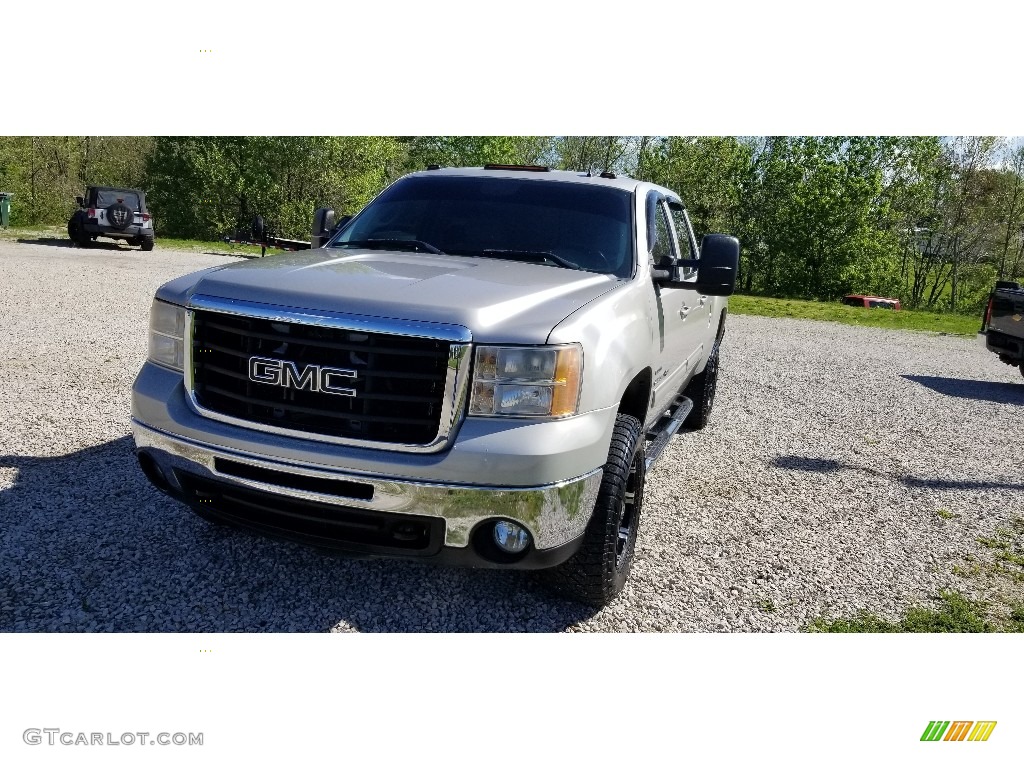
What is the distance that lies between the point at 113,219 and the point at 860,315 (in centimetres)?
1969

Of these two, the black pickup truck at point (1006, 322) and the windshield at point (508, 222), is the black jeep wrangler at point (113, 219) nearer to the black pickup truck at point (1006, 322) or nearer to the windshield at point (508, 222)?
the windshield at point (508, 222)

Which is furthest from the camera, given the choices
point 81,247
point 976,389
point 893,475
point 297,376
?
point 81,247

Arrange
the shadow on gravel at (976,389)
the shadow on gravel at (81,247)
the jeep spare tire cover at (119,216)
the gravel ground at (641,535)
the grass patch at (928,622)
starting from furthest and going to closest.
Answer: the jeep spare tire cover at (119,216) → the shadow on gravel at (81,247) → the shadow on gravel at (976,389) → the grass patch at (928,622) → the gravel ground at (641,535)

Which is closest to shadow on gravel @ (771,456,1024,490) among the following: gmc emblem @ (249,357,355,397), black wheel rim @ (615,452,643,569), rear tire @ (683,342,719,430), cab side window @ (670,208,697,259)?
rear tire @ (683,342,719,430)

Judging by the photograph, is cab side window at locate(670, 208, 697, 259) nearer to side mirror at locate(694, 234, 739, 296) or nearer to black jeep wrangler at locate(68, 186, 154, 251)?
side mirror at locate(694, 234, 739, 296)

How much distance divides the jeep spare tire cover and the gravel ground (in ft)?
43.7

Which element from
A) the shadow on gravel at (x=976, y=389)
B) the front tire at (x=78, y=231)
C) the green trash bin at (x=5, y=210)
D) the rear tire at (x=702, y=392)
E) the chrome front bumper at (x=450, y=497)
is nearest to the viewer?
the chrome front bumper at (x=450, y=497)

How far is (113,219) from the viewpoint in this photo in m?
20.4

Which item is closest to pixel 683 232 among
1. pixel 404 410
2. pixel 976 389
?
pixel 404 410

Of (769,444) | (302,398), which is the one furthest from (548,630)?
(769,444)

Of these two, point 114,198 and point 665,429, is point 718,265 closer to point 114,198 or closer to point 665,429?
point 665,429

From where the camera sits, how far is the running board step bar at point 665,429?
13.6ft

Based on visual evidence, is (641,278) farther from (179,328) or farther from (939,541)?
(939,541)

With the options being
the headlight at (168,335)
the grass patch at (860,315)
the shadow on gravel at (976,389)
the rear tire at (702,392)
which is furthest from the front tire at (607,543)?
the grass patch at (860,315)
